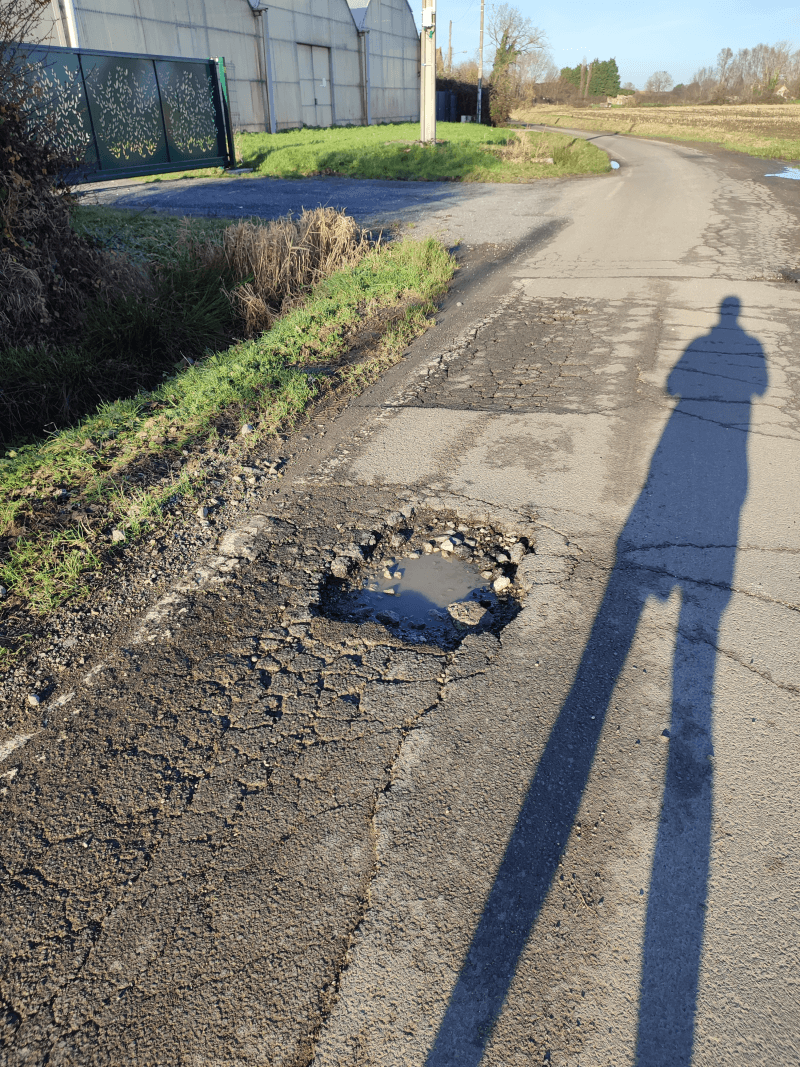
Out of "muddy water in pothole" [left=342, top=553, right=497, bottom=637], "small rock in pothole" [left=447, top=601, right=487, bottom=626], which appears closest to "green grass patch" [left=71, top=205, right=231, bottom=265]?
"muddy water in pothole" [left=342, top=553, right=497, bottom=637]

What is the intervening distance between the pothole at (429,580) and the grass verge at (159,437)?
1.24 m

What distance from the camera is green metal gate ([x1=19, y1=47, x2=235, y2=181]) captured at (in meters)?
10.9

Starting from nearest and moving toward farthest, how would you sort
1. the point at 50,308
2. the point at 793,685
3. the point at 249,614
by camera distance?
1. the point at 793,685
2. the point at 249,614
3. the point at 50,308

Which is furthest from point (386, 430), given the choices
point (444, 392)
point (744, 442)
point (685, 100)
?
point (685, 100)

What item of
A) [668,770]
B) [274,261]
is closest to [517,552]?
[668,770]

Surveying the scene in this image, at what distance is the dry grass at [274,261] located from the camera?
Answer: 717 cm

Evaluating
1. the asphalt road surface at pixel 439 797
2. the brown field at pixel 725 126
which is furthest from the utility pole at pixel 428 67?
the asphalt road surface at pixel 439 797

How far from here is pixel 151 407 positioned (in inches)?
204

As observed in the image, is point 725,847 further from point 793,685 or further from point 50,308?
point 50,308

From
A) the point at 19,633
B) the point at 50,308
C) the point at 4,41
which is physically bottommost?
the point at 19,633

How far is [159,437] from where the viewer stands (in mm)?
4594

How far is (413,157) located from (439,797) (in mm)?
20100

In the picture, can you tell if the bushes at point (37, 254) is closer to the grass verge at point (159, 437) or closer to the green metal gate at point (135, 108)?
the grass verge at point (159, 437)

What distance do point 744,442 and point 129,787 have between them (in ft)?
13.3
